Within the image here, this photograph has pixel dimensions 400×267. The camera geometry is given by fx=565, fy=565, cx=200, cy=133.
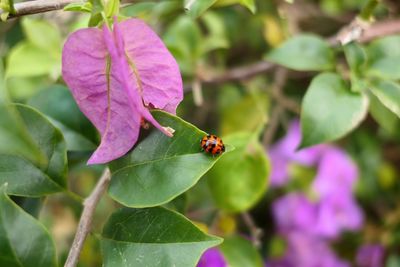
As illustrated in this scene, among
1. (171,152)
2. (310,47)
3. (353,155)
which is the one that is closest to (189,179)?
(171,152)

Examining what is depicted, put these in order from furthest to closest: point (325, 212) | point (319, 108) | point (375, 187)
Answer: point (375, 187), point (325, 212), point (319, 108)

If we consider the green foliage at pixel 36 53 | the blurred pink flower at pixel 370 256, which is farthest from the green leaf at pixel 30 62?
the blurred pink flower at pixel 370 256

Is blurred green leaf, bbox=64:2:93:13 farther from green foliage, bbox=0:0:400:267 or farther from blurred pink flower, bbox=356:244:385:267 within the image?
blurred pink flower, bbox=356:244:385:267

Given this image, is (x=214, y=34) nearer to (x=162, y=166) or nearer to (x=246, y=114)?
(x=246, y=114)

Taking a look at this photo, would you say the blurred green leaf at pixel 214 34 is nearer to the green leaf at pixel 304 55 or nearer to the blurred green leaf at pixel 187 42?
the blurred green leaf at pixel 187 42

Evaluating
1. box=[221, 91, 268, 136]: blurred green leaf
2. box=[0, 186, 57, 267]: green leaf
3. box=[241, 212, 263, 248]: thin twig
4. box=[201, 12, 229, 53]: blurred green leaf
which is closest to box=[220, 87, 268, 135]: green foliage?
box=[221, 91, 268, 136]: blurred green leaf

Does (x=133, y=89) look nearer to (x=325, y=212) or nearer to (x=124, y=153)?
(x=124, y=153)

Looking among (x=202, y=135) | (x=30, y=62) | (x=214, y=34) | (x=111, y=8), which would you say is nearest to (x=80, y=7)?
(x=111, y=8)

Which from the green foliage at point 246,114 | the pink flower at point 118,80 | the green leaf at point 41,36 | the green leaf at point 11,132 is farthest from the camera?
the green foliage at point 246,114
